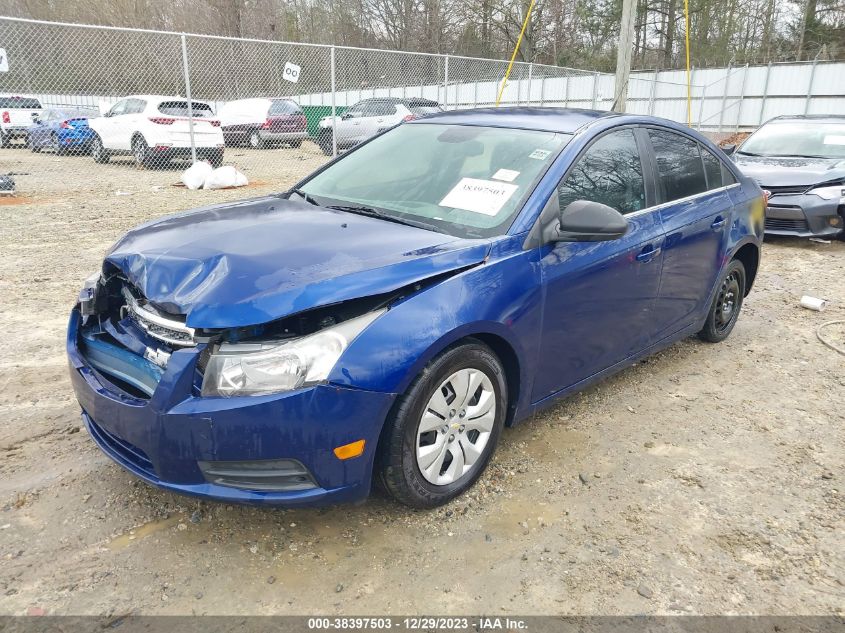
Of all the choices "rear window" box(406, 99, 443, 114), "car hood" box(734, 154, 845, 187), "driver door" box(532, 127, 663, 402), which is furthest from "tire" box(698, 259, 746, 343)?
"rear window" box(406, 99, 443, 114)

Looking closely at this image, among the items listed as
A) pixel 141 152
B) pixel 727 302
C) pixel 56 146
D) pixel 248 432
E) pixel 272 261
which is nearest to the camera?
pixel 248 432

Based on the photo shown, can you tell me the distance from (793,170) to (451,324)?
766 cm

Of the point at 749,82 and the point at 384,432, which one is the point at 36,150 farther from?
the point at 749,82

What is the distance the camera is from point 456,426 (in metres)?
2.61

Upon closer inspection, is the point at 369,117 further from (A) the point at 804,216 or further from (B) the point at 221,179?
(A) the point at 804,216

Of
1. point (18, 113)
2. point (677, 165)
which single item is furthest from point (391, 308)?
point (18, 113)

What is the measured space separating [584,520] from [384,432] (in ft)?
3.26

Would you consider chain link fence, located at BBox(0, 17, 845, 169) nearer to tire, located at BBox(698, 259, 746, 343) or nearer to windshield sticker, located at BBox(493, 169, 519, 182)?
windshield sticker, located at BBox(493, 169, 519, 182)

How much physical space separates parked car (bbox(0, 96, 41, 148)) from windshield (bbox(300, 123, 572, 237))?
17617 mm

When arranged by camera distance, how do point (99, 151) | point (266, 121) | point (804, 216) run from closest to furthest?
point (804, 216) → point (99, 151) → point (266, 121)

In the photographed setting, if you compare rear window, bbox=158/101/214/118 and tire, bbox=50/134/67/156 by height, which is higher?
rear window, bbox=158/101/214/118

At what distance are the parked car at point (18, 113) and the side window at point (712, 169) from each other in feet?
60.9

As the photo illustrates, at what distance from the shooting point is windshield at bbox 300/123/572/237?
9.63ft

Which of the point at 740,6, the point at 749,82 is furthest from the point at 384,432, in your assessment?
the point at 740,6
